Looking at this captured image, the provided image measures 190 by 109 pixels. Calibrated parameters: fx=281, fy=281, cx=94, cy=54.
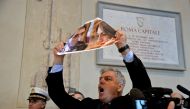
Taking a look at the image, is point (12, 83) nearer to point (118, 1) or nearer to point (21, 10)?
point (21, 10)

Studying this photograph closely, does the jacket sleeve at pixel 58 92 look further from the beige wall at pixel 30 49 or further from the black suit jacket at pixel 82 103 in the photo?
the beige wall at pixel 30 49

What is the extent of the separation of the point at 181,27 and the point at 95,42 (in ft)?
6.45

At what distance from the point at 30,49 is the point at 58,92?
3.58 feet

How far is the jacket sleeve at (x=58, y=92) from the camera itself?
5.32ft

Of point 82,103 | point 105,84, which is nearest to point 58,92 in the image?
point 82,103

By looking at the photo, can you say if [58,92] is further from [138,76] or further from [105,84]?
[138,76]

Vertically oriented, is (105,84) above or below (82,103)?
above

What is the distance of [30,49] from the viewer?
8.61 ft

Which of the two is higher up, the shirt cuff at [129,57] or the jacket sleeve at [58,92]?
the shirt cuff at [129,57]

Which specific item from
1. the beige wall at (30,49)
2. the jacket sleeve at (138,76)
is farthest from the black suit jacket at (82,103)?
the beige wall at (30,49)

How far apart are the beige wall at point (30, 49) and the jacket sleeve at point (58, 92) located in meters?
0.94

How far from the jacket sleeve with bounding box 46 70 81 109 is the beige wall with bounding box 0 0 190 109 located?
940 mm

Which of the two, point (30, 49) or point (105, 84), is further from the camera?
point (30, 49)

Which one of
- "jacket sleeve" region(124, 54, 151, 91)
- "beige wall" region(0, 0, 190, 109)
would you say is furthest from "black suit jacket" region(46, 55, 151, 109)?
"beige wall" region(0, 0, 190, 109)
